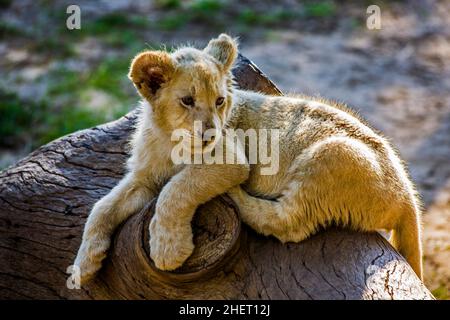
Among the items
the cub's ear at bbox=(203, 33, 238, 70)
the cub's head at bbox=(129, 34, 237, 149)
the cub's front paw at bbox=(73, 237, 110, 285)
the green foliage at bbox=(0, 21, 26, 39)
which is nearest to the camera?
the cub's head at bbox=(129, 34, 237, 149)

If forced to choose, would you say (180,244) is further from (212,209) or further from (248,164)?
(248,164)

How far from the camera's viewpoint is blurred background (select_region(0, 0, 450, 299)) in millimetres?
9930

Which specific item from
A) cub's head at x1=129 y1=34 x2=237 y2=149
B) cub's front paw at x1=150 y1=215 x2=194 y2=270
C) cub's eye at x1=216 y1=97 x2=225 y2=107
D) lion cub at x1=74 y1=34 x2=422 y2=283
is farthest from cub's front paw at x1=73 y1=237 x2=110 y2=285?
cub's eye at x1=216 y1=97 x2=225 y2=107

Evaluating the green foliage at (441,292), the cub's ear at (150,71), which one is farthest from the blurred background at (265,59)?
the cub's ear at (150,71)

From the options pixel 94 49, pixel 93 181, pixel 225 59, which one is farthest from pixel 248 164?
pixel 94 49

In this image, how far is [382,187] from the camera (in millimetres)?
4828

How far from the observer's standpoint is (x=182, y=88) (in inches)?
187

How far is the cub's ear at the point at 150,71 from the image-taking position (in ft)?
15.5

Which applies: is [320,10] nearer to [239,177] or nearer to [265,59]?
[265,59]

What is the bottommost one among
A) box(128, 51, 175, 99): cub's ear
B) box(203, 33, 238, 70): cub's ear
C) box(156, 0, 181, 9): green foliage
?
box(128, 51, 175, 99): cub's ear

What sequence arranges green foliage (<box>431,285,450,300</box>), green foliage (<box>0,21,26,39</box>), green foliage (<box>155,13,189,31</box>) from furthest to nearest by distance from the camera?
green foliage (<box>155,13,189,31</box>) < green foliage (<box>0,21,26,39</box>) < green foliage (<box>431,285,450,300</box>)

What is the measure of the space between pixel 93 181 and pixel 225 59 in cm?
153

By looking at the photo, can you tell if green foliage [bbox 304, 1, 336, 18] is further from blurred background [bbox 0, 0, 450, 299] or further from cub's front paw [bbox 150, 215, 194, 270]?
cub's front paw [bbox 150, 215, 194, 270]

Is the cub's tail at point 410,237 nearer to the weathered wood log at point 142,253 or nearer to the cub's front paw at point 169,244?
the weathered wood log at point 142,253
